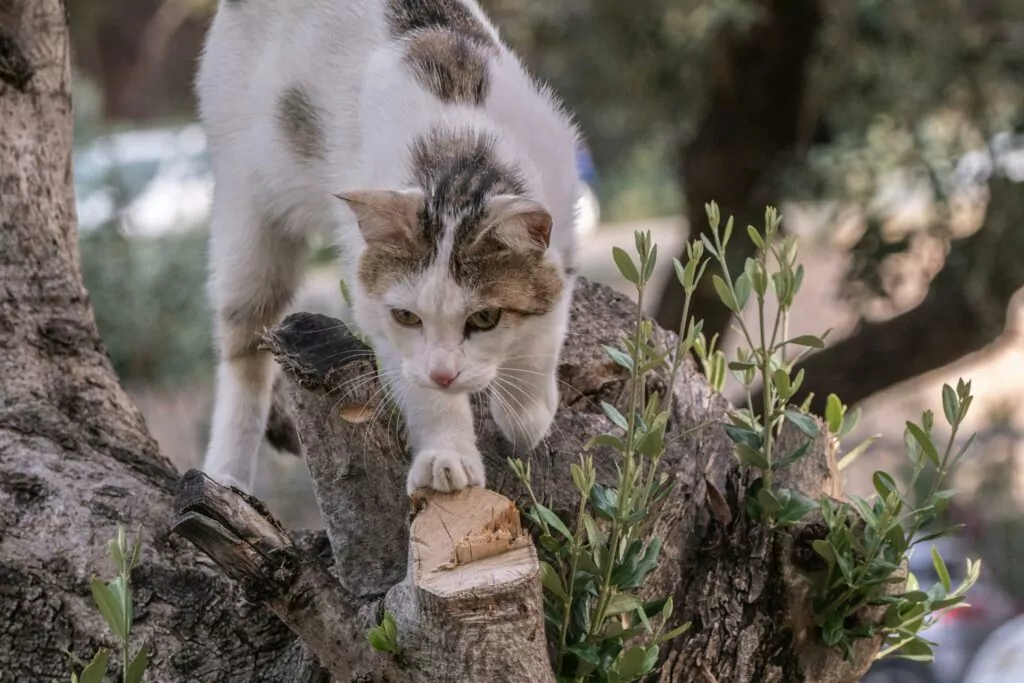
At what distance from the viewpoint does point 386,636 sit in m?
1.30

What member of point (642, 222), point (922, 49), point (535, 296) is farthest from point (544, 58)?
point (642, 222)

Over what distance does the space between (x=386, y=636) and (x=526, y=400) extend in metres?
0.51

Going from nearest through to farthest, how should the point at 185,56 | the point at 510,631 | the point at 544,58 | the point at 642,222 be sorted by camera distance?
1. the point at 510,631
2. the point at 544,58
3. the point at 642,222
4. the point at 185,56

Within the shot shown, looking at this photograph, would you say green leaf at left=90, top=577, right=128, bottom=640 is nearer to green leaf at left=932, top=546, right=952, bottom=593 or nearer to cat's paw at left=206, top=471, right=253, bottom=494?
cat's paw at left=206, top=471, right=253, bottom=494

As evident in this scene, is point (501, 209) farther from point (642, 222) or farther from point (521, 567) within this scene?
point (642, 222)

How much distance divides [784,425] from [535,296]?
1.39 feet

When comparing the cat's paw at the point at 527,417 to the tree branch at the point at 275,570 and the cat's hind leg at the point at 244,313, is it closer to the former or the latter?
the tree branch at the point at 275,570

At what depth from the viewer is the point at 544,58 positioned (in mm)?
3848

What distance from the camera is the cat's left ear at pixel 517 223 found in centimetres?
148

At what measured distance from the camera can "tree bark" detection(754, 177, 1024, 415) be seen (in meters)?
3.19

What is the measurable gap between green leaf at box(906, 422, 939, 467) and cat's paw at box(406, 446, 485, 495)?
0.55 metres

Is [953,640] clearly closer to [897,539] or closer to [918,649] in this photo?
[918,649]

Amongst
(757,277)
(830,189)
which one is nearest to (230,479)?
(757,277)

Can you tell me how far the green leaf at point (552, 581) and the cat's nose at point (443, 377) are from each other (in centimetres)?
30
